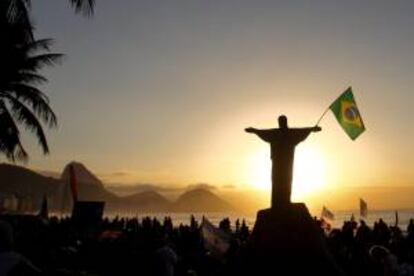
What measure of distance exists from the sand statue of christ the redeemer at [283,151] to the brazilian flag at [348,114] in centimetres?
448

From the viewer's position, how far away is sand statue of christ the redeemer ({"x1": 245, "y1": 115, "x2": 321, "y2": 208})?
388 inches

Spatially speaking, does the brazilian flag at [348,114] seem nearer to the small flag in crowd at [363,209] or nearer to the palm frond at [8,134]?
the palm frond at [8,134]

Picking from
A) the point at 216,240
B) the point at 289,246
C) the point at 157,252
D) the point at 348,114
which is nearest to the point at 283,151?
the point at 289,246

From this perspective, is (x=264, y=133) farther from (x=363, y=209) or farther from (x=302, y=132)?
(x=363, y=209)

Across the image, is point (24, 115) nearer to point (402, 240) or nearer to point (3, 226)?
point (402, 240)

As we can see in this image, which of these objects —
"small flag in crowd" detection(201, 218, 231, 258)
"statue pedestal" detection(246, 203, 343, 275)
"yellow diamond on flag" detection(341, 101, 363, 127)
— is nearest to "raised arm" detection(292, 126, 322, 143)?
"statue pedestal" detection(246, 203, 343, 275)

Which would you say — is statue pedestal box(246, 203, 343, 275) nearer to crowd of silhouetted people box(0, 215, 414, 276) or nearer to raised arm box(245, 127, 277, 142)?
raised arm box(245, 127, 277, 142)

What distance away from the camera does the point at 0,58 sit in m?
20.2

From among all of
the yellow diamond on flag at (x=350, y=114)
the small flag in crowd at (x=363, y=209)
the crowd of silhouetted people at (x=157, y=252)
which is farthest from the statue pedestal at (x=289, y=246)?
the small flag in crowd at (x=363, y=209)

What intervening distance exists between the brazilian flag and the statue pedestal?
537 centimetres

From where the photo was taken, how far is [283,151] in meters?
10.0

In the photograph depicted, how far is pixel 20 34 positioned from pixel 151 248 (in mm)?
6538

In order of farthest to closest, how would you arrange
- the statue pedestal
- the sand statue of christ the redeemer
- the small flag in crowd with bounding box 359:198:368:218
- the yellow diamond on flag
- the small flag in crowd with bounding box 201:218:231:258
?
the small flag in crowd with bounding box 359:198:368:218, the small flag in crowd with bounding box 201:218:231:258, the yellow diamond on flag, the sand statue of christ the redeemer, the statue pedestal

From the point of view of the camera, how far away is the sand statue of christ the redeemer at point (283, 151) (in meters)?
9.87
